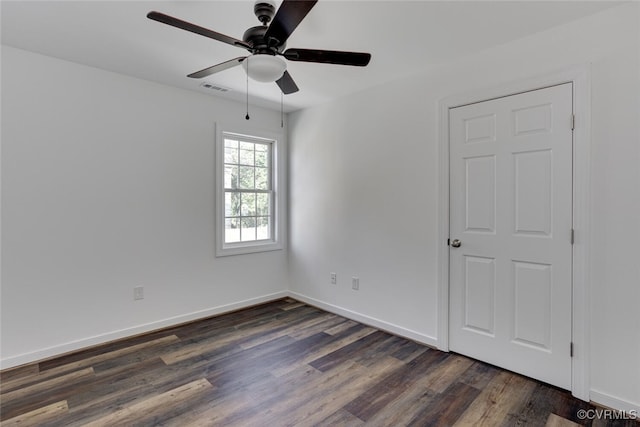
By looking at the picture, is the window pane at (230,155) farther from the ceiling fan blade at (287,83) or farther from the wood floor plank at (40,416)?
the wood floor plank at (40,416)

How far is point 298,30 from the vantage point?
2154 millimetres

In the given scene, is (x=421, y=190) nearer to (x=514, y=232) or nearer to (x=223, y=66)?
(x=514, y=232)

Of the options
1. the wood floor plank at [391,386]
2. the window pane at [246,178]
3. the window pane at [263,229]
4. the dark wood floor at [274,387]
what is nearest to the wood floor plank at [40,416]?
the dark wood floor at [274,387]

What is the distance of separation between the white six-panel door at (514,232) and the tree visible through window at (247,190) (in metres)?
2.37

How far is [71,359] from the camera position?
2.63 m

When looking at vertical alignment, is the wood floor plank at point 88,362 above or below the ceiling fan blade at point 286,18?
below

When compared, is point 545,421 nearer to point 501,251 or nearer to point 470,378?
point 470,378

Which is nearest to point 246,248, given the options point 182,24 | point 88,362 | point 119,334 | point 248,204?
point 248,204

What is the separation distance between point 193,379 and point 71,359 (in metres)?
1.15

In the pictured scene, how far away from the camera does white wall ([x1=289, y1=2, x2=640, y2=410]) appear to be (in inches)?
76.3

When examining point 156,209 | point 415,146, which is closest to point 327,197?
point 415,146

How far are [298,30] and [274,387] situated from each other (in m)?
2.45

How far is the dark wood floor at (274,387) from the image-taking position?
1.93 m

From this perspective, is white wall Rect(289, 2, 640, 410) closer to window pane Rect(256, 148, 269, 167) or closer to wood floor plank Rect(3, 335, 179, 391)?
window pane Rect(256, 148, 269, 167)
